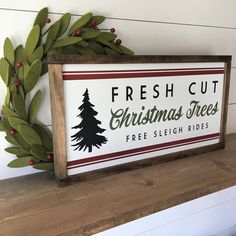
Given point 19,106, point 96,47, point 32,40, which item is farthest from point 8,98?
point 96,47

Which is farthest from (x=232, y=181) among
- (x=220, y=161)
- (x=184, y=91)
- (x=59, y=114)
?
(x=59, y=114)

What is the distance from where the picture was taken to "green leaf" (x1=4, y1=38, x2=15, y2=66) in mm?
564

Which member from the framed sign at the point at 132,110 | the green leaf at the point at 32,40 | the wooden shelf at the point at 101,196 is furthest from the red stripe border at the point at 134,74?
the wooden shelf at the point at 101,196

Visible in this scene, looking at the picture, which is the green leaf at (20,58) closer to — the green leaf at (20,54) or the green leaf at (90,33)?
the green leaf at (20,54)

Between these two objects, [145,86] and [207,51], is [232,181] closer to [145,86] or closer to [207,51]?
[145,86]

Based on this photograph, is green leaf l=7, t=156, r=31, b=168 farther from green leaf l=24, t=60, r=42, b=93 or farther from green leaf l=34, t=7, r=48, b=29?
green leaf l=34, t=7, r=48, b=29

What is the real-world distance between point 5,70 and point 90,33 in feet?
0.68

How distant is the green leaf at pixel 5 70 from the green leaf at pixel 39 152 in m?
0.15

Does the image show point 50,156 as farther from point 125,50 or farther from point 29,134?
point 125,50

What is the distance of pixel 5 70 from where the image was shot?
0.57 metres

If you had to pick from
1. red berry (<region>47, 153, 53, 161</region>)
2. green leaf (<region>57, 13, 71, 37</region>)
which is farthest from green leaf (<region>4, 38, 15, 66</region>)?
red berry (<region>47, 153, 53, 161</region>)

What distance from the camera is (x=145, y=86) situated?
2.12 feet

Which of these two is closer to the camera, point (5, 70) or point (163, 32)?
point (5, 70)

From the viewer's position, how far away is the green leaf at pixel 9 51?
22.2 inches
